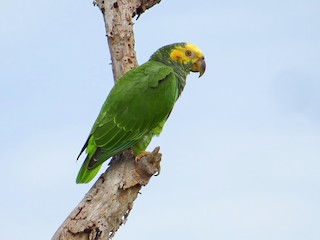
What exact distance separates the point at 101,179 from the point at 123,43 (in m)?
1.47

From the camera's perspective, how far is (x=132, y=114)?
17.1 ft

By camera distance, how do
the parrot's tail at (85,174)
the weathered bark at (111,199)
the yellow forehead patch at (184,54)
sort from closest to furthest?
1. the weathered bark at (111,199)
2. the parrot's tail at (85,174)
3. the yellow forehead patch at (184,54)

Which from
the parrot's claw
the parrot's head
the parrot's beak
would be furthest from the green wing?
the parrot's beak

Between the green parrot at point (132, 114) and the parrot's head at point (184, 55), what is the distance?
0.63ft

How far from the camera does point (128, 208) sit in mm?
5098

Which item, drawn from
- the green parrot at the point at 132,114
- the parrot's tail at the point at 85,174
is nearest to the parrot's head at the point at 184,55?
the green parrot at the point at 132,114

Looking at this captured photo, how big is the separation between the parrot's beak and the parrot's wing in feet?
1.32

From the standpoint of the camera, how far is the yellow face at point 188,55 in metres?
5.68

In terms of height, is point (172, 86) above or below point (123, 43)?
below

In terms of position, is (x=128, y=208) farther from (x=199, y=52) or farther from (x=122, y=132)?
(x=199, y=52)

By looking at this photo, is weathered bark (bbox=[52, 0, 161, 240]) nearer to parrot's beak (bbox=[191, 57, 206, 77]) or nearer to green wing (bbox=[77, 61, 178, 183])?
green wing (bbox=[77, 61, 178, 183])

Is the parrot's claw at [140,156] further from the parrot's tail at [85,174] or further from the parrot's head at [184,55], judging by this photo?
the parrot's head at [184,55]

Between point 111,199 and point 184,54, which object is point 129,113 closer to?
point 111,199

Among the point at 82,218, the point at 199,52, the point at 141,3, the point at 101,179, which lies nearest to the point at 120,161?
the point at 101,179
